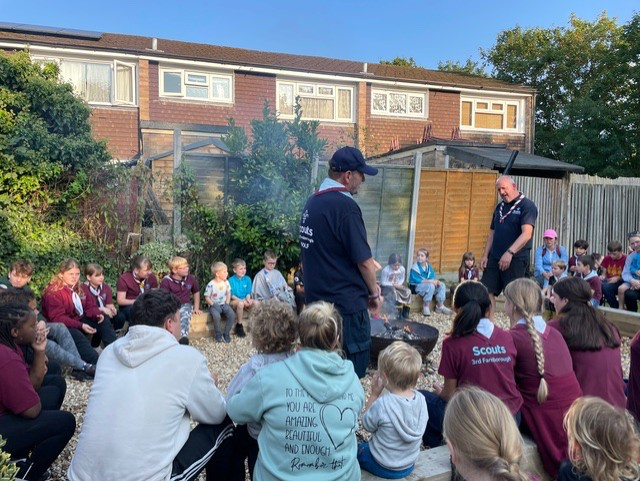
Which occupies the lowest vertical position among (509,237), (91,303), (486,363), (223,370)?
(223,370)

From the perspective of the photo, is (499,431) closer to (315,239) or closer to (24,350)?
(315,239)

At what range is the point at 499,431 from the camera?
178 centimetres

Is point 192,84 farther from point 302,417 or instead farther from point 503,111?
point 302,417

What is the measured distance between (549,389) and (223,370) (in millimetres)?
3615

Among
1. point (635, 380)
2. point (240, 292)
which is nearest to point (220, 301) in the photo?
point (240, 292)

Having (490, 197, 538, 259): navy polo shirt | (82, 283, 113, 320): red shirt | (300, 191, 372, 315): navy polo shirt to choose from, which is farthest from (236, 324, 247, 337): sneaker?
(300, 191, 372, 315): navy polo shirt

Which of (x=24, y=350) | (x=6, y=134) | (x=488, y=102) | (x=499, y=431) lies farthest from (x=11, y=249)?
(x=488, y=102)

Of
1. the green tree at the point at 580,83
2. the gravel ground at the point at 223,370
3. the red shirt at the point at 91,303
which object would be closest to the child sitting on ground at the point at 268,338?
the gravel ground at the point at 223,370

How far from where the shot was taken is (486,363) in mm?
3102

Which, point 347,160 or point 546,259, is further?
point 546,259

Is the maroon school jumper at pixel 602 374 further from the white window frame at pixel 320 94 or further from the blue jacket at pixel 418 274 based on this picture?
the white window frame at pixel 320 94

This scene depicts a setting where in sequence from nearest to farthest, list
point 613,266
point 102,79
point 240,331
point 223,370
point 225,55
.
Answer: point 223,370
point 240,331
point 613,266
point 102,79
point 225,55

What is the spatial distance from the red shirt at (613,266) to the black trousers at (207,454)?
796 cm

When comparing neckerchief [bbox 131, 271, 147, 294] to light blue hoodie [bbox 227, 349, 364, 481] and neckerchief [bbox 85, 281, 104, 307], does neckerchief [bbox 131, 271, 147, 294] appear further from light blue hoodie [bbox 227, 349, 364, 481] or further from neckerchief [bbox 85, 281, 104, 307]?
light blue hoodie [bbox 227, 349, 364, 481]
